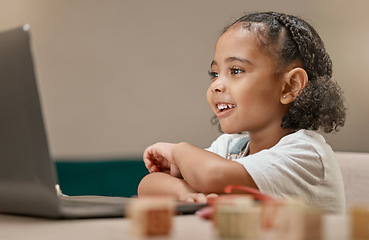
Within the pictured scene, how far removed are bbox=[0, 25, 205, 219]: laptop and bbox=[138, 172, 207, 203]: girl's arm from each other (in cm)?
39

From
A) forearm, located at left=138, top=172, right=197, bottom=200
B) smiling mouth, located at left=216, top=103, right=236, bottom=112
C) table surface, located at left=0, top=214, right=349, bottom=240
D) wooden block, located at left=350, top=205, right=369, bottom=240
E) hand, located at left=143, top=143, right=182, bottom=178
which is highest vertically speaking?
smiling mouth, located at left=216, top=103, right=236, bottom=112

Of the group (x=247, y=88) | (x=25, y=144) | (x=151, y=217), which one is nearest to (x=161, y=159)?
(x=247, y=88)

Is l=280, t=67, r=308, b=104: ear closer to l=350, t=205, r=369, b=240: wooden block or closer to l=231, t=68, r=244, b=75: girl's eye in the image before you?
l=231, t=68, r=244, b=75: girl's eye

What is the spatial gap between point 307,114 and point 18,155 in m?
0.80

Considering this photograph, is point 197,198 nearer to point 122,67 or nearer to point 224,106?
point 224,106

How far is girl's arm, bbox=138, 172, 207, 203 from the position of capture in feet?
3.36

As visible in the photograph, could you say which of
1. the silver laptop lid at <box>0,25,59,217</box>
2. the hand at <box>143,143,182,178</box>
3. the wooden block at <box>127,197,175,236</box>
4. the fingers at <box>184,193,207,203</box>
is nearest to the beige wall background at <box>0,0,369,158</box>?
the hand at <box>143,143,182,178</box>

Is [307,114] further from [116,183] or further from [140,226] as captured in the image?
[116,183]

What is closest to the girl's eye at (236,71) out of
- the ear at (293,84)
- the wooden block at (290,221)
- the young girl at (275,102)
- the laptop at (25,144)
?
the young girl at (275,102)

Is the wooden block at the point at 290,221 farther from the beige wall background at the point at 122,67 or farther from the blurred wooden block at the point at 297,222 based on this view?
the beige wall background at the point at 122,67

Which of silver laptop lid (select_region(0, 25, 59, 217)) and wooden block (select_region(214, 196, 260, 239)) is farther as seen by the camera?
silver laptop lid (select_region(0, 25, 59, 217))

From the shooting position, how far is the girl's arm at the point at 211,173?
3.07 feet

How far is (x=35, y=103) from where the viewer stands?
52 centimetres

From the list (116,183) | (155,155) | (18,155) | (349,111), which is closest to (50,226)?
(18,155)
